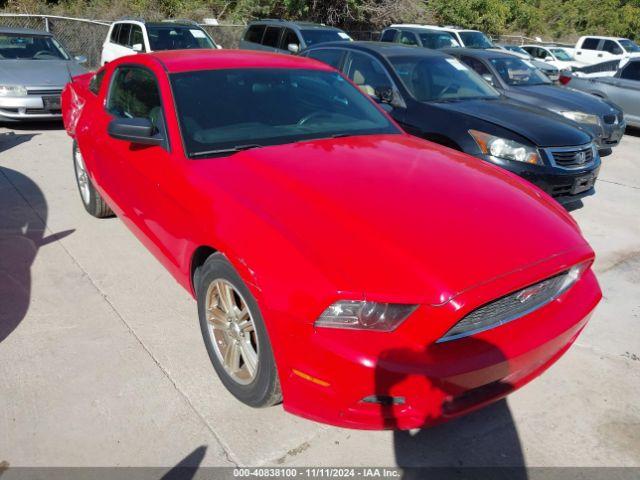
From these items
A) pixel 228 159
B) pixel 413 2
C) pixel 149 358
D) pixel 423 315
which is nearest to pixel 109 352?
pixel 149 358

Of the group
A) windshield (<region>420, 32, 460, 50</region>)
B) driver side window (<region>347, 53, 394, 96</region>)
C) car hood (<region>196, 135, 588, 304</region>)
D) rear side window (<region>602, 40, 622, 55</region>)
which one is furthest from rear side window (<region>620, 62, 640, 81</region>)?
rear side window (<region>602, 40, 622, 55</region>)

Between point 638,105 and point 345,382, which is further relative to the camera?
point 638,105

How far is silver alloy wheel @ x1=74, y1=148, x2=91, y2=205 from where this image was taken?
5.17 metres

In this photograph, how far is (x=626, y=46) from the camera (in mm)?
20344

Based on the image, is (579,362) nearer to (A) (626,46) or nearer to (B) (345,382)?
(B) (345,382)

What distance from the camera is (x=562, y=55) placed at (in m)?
19.9

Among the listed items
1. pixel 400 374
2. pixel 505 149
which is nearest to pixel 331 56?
pixel 505 149

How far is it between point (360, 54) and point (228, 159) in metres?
4.19

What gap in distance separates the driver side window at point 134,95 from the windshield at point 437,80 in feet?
10.5

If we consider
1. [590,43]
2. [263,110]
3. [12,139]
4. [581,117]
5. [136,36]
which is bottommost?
[12,139]

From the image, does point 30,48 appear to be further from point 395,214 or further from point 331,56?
point 395,214

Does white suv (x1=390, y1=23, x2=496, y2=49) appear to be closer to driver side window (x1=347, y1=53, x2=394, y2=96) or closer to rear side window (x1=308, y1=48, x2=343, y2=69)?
rear side window (x1=308, y1=48, x2=343, y2=69)

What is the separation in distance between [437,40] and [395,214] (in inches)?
507

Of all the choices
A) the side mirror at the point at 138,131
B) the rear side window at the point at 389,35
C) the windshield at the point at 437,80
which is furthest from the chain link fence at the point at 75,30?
the side mirror at the point at 138,131
